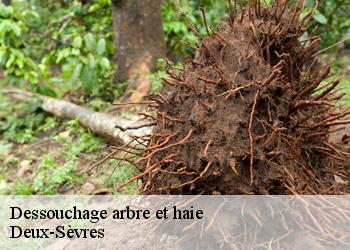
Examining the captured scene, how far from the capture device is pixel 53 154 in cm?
472

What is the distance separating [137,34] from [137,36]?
0.02m

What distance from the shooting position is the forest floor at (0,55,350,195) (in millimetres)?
3984

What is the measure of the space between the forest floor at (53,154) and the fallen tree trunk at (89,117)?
0.11 meters

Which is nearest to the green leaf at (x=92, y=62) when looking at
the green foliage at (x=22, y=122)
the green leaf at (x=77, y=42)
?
the green leaf at (x=77, y=42)

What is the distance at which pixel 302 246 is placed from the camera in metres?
2.09

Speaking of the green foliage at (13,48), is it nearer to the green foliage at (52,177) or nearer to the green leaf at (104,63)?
the green leaf at (104,63)

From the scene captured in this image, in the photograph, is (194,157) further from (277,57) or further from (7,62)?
(7,62)

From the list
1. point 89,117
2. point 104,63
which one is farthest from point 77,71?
point 89,117

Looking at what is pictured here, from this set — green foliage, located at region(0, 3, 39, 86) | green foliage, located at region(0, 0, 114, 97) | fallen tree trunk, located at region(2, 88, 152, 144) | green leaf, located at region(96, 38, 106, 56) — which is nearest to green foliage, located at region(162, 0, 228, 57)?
green foliage, located at region(0, 0, 114, 97)

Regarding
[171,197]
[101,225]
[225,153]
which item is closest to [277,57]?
[225,153]

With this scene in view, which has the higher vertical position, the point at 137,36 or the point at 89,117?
the point at 137,36

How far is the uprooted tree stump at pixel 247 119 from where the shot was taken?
208cm

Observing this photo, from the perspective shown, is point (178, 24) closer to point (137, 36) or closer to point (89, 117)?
point (137, 36)

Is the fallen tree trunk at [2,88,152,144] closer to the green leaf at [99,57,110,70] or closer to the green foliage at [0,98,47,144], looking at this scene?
the green foliage at [0,98,47,144]
